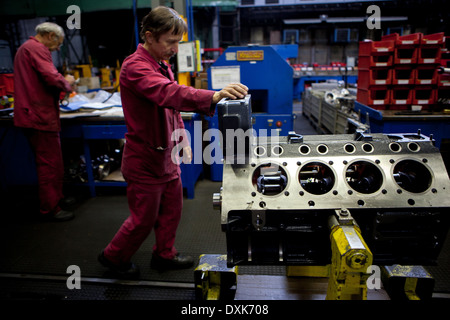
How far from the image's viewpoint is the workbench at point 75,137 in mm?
2766

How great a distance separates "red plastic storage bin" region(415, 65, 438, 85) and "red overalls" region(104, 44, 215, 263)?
2352 mm

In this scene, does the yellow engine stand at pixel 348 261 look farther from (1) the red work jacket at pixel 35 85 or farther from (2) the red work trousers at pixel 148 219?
(1) the red work jacket at pixel 35 85

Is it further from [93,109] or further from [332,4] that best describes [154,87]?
[332,4]

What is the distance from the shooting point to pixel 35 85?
2385mm

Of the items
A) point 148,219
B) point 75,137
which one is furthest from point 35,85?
point 148,219

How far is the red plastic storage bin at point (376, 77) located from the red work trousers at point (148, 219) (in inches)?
84.4

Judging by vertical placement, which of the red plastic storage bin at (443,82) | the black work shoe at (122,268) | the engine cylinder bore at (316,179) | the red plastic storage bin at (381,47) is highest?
the red plastic storage bin at (381,47)

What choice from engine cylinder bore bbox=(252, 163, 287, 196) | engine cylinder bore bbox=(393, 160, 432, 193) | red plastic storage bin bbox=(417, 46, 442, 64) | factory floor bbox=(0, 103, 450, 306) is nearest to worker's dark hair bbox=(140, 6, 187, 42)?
engine cylinder bore bbox=(252, 163, 287, 196)

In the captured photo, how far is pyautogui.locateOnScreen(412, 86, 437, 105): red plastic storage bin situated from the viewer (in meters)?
2.82

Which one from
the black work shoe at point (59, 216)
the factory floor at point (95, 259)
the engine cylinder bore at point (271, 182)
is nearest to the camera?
the engine cylinder bore at point (271, 182)

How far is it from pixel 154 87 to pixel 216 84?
1754 millimetres
